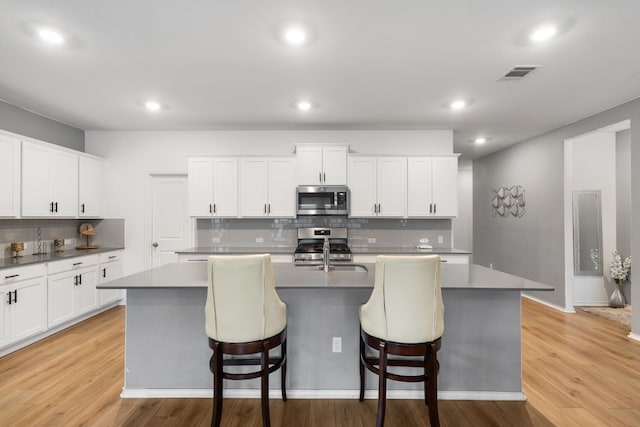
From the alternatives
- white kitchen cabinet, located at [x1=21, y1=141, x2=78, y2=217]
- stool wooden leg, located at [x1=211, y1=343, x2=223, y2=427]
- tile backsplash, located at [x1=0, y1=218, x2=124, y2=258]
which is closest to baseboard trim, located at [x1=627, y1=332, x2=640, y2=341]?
stool wooden leg, located at [x1=211, y1=343, x2=223, y2=427]

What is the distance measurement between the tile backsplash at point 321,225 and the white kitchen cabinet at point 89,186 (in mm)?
1517

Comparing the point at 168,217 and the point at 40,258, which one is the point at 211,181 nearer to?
the point at 168,217

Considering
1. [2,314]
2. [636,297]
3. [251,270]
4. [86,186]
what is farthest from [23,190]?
[636,297]

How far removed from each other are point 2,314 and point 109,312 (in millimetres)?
A: 1631

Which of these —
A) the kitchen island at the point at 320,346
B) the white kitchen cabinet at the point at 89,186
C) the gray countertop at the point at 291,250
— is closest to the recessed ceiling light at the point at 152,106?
the white kitchen cabinet at the point at 89,186

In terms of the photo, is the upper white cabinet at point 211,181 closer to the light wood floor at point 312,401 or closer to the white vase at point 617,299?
the light wood floor at point 312,401

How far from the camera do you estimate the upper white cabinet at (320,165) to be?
4.68 meters

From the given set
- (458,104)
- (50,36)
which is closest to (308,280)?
(50,36)

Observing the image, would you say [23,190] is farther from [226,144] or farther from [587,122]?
[587,122]

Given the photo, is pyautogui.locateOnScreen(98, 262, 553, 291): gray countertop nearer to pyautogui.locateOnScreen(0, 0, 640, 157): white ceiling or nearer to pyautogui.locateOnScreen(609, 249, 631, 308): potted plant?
pyautogui.locateOnScreen(0, 0, 640, 157): white ceiling

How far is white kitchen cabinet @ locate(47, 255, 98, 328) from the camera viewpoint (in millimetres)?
3766

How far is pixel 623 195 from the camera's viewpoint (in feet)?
16.6

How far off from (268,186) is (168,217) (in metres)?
1.76

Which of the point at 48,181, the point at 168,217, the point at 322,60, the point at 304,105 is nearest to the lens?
the point at 322,60
